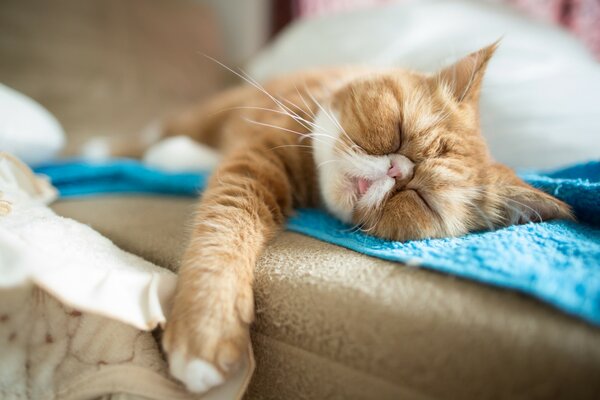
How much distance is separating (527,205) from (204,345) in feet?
2.59

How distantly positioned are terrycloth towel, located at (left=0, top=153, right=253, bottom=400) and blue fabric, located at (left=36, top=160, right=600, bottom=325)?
0.37 m

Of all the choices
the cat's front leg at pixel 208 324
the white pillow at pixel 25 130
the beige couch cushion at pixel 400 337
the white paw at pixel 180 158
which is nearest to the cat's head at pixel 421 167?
the beige couch cushion at pixel 400 337

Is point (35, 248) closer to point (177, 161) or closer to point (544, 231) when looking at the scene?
point (177, 161)

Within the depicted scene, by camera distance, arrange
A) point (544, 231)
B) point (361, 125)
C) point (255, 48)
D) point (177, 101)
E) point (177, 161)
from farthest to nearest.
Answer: point (255, 48), point (177, 101), point (177, 161), point (361, 125), point (544, 231)

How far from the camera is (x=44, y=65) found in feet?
6.24

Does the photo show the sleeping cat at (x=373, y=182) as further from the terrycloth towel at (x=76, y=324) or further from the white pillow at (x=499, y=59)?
the white pillow at (x=499, y=59)

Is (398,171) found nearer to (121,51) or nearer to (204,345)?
Result: (204,345)

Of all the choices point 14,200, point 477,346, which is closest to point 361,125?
point 477,346

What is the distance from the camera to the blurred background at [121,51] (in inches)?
73.6

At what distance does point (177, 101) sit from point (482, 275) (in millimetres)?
2258

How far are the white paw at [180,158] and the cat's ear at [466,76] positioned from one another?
0.91 m

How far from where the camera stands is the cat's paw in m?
0.64

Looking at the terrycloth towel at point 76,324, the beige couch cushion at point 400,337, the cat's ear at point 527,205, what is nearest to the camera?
the beige couch cushion at point 400,337

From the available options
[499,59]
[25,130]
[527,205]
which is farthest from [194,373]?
[499,59]
